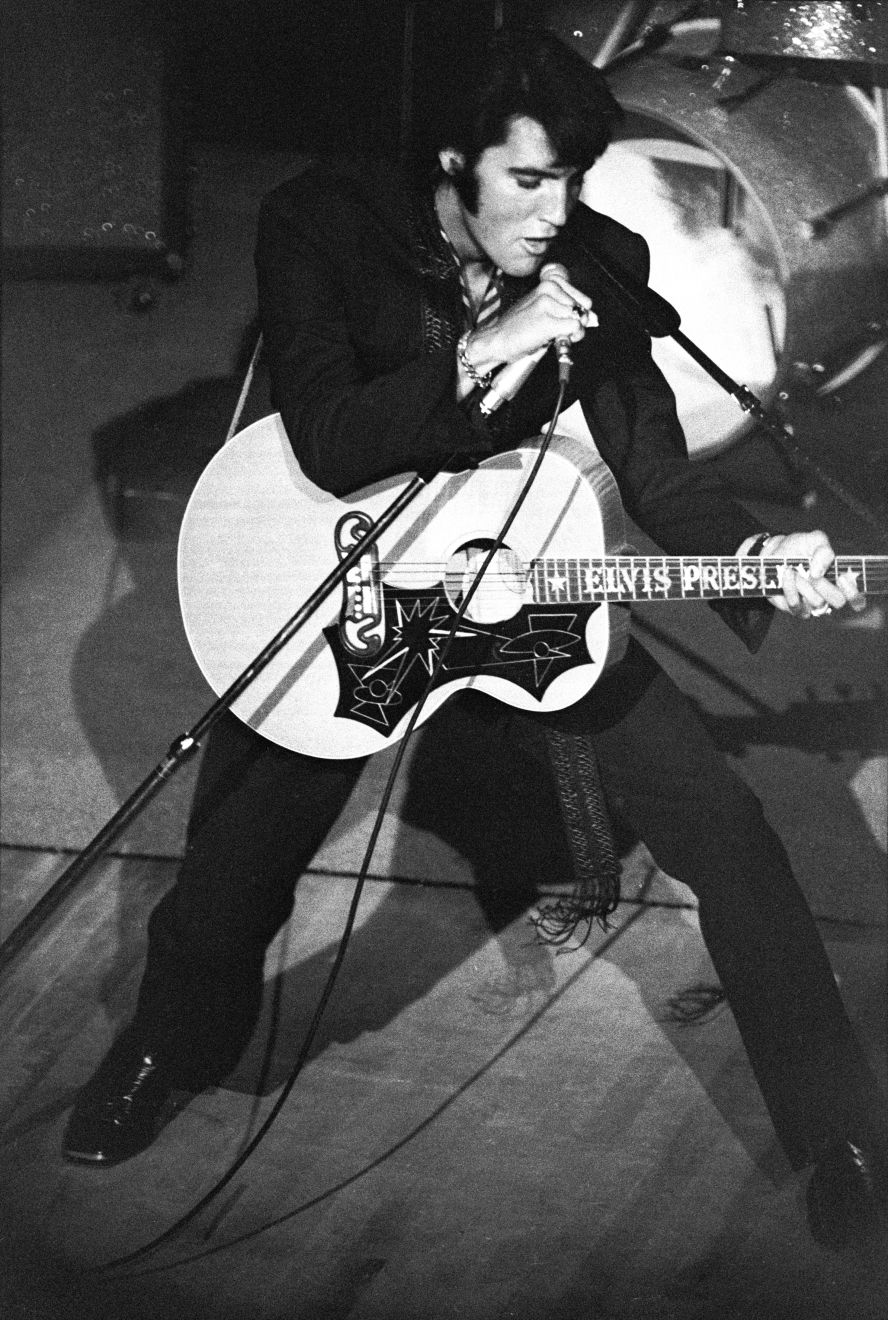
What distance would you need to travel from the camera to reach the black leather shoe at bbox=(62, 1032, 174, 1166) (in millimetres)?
2424

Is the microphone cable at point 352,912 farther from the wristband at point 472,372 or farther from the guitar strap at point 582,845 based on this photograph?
the guitar strap at point 582,845

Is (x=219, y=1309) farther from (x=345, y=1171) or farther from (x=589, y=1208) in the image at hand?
(x=589, y=1208)

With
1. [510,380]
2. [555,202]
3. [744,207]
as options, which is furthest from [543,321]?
[744,207]

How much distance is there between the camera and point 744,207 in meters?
2.59

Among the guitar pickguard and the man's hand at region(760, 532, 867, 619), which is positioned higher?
the man's hand at region(760, 532, 867, 619)

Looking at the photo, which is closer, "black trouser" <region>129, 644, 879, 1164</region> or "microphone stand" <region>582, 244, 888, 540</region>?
"black trouser" <region>129, 644, 879, 1164</region>

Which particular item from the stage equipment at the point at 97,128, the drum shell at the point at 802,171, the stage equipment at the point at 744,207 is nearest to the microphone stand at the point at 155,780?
the stage equipment at the point at 744,207

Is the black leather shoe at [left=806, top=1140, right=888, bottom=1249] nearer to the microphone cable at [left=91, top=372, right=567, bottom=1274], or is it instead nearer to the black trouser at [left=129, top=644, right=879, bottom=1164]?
the black trouser at [left=129, top=644, right=879, bottom=1164]

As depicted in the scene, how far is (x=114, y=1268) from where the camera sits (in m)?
2.25

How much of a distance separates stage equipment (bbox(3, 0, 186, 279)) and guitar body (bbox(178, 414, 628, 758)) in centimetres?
63

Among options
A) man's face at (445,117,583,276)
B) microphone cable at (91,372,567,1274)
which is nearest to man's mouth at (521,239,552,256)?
man's face at (445,117,583,276)

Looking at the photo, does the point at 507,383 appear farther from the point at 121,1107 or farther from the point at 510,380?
the point at 121,1107

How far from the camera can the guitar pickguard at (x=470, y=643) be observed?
7.92ft

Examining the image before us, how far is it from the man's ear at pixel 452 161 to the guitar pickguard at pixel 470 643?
0.67 metres
